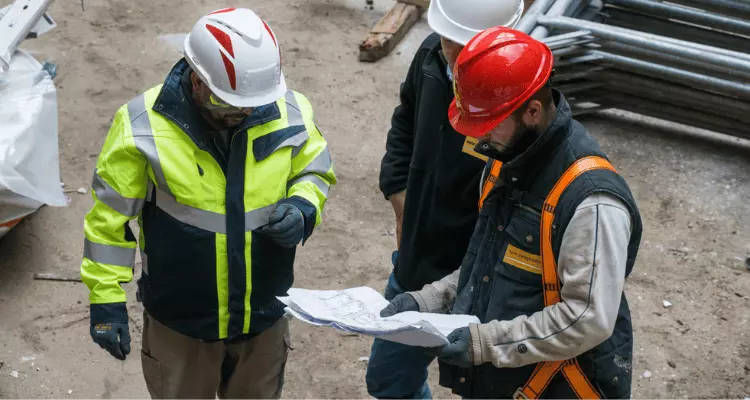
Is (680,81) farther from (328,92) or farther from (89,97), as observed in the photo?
(89,97)

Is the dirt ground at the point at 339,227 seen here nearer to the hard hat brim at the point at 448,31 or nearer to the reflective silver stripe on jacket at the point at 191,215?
the reflective silver stripe on jacket at the point at 191,215

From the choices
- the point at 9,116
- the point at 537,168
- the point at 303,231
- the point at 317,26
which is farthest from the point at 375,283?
the point at 317,26

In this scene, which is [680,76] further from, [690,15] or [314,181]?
[314,181]

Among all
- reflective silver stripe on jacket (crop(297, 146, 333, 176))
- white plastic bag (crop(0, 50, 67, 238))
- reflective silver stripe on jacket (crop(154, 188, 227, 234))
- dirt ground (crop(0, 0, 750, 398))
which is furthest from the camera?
white plastic bag (crop(0, 50, 67, 238))

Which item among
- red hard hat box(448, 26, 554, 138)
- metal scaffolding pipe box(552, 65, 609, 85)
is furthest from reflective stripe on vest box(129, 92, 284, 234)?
metal scaffolding pipe box(552, 65, 609, 85)

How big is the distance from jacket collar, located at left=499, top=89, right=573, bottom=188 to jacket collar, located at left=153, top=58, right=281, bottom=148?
3.45 ft

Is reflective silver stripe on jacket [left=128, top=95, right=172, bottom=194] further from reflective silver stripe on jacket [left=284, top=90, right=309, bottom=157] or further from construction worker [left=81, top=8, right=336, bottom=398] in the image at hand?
reflective silver stripe on jacket [left=284, top=90, right=309, bottom=157]

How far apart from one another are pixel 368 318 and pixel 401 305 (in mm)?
220

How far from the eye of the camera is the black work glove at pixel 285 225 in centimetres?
322

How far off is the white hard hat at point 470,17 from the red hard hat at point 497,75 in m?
0.63

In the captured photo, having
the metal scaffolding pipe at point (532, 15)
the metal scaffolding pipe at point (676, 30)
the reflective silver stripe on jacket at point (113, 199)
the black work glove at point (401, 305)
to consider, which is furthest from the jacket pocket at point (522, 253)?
the metal scaffolding pipe at point (676, 30)

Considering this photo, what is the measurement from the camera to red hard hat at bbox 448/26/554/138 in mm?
2541

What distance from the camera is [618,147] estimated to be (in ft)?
21.1

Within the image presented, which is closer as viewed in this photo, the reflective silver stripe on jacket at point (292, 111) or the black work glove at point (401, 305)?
the black work glove at point (401, 305)
